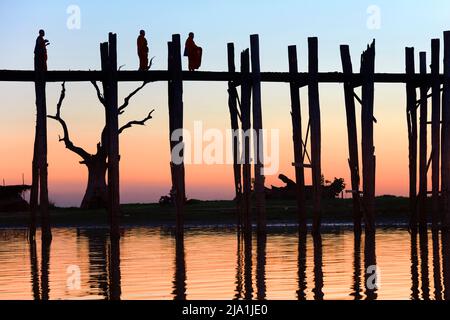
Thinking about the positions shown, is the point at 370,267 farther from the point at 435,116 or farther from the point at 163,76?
the point at 435,116

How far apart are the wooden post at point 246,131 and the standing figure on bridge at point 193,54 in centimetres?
93

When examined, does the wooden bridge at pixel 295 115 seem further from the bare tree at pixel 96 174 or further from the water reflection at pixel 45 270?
the bare tree at pixel 96 174

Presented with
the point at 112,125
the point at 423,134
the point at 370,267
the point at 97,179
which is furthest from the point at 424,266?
the point at 97,179

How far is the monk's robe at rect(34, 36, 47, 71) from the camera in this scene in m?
21.5

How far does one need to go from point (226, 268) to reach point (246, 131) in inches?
272

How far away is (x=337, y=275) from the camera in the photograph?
14.2 meters

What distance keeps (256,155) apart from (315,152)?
4.13ft

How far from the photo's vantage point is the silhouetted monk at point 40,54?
21.5 m

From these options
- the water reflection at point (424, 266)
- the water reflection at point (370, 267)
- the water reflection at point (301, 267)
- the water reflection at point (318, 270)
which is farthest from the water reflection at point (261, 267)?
the water reflection at point (424, 266)

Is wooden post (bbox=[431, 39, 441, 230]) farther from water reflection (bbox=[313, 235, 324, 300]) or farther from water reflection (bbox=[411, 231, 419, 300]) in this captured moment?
water reflection (bbox=[313, 235, 324, 300])

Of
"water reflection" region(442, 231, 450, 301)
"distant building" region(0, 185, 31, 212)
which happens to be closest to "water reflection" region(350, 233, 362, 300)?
"water reflection" region(442, 231, 450, 301)

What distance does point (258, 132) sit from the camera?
21562 mm
